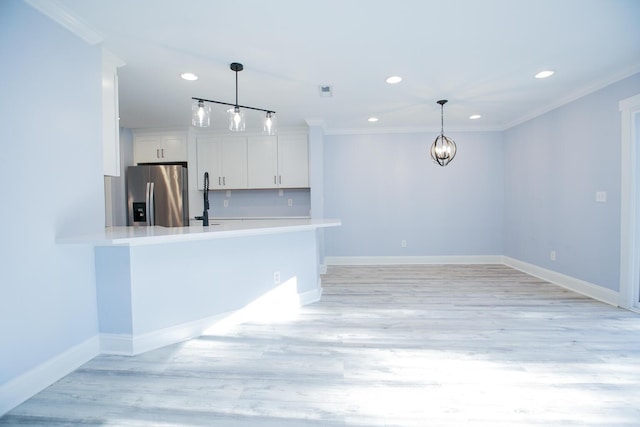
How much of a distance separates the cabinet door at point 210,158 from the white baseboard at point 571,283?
16.4ft

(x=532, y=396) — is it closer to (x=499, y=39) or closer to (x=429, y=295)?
(x=429, y=295)

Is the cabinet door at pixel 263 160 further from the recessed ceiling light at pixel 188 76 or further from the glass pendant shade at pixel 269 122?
the glass pendant shade at pixel 269 122

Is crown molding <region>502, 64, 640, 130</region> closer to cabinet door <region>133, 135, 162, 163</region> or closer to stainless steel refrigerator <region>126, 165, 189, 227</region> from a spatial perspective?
stainless steel refrigerator <region>126, 165, 189, 227</region>

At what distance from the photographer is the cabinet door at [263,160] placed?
5.02 metres

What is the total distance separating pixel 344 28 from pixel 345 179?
319 centimetres

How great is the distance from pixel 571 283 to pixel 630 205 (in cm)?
122

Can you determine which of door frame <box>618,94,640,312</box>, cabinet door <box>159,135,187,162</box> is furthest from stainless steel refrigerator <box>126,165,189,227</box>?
door frame <box>618,94,640,312</box>

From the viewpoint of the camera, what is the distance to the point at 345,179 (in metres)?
5.29

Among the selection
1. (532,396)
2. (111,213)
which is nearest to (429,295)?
(532,396)

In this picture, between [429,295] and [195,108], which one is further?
[429,295]

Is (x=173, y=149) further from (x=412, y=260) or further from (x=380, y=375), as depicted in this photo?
(x=380, y=375)

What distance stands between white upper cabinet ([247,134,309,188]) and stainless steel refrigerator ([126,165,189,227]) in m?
1.27

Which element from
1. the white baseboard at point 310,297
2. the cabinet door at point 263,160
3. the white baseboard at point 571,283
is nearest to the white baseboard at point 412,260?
the white baseboard at point 571,283

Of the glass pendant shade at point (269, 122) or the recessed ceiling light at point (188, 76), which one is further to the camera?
the recessed ceiling light at point (188, 76)
